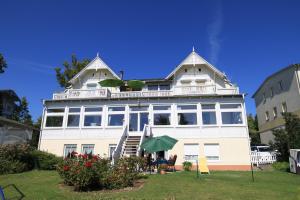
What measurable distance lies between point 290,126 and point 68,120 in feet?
64.5

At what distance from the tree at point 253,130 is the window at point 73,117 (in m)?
30.5

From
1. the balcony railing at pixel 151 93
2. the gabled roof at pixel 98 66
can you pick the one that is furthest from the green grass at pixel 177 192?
the gabled roof at pixel 98 66

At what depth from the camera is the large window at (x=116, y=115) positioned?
22083mm

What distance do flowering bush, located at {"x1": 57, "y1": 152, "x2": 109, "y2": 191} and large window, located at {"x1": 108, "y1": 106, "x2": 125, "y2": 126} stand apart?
10.7 m

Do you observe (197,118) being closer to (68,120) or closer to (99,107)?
(99,107)

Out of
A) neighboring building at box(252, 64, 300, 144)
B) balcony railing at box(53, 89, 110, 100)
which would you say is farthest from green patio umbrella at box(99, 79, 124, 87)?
neighboring building at box(252, 64, 300, 144)

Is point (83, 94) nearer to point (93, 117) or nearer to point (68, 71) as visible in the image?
point (93, 117)

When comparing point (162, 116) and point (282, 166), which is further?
point (162, 116)

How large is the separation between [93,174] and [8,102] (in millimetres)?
38951

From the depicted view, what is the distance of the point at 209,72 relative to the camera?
25.4m

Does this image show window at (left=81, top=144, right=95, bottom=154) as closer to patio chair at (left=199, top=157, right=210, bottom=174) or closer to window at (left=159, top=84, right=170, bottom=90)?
window at (left=159, top=84, right=170, bottom=90)

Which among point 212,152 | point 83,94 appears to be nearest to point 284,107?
point 212,152

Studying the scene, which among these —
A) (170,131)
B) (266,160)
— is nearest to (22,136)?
(170,131)

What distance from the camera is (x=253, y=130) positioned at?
46344mm
